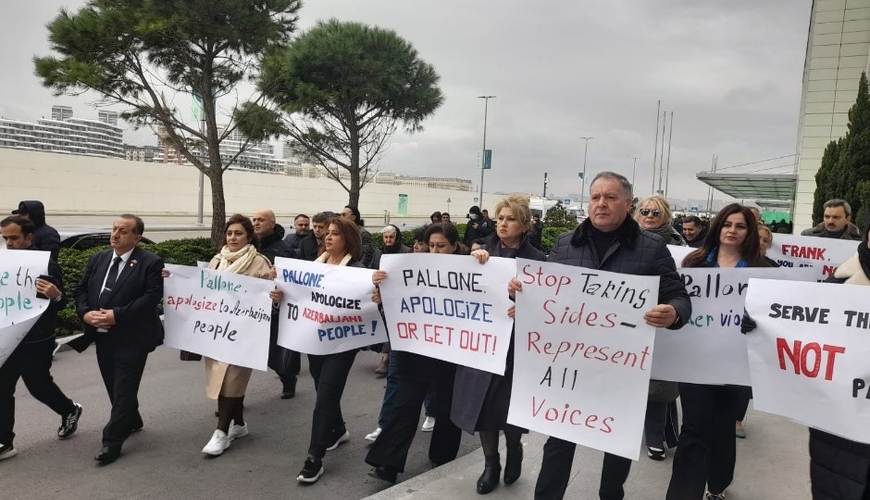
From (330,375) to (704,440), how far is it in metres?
2.32

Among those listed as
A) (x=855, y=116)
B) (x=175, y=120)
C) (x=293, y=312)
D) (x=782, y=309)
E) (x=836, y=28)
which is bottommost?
(x=293, y=312)

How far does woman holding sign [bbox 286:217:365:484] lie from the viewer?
3928 millimetres

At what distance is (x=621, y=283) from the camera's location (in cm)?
291

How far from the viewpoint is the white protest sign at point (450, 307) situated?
11.9ft

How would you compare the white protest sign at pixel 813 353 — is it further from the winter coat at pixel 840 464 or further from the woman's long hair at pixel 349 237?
the woman's long hair at pixel 349 237

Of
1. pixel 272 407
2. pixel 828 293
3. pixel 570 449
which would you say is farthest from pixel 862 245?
pixel 272 407

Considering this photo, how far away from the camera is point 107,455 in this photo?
4152mm

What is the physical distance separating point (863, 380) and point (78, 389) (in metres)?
6.28

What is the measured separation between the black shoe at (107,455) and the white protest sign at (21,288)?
948 mm

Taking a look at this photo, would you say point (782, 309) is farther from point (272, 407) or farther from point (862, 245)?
point (272, 407)

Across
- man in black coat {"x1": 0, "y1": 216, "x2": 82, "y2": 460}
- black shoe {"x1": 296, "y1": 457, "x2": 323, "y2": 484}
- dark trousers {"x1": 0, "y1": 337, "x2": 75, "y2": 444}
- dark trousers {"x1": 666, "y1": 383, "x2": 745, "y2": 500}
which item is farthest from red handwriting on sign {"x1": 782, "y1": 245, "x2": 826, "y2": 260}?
dark trousers {"x1": 0, "y1": 337, "x2": 75, "y2": 444}

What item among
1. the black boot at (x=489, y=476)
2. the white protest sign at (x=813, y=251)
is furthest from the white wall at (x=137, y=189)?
the white protest sign at (x=813, y=251)

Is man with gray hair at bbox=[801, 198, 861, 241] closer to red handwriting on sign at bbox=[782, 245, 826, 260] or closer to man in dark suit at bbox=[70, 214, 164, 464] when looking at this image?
red handwriting on sign at bbox=[782, 245, 826, 260]

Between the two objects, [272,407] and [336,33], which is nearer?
[272,407]
